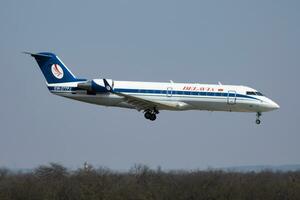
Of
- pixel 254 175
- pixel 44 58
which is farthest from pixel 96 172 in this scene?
pixel 254 175

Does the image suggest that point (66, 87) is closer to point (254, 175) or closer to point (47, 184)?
point (47, 184)

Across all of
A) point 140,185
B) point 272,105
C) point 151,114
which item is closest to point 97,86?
point 151,114

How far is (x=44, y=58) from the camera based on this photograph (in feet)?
241

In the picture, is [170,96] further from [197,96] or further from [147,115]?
[147,115]

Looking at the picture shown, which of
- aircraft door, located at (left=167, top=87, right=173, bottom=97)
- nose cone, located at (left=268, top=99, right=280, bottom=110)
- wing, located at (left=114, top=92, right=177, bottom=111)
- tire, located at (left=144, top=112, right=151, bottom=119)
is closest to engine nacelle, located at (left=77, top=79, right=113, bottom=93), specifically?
wing, located at (left=114, top=92, right=177, bottom=111)

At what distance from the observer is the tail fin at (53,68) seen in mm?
71500

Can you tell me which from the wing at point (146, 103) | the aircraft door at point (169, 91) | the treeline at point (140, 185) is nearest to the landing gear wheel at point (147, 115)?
the wing at point (146, 103)

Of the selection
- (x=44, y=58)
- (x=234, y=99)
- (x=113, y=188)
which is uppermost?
(x=44, y=58)

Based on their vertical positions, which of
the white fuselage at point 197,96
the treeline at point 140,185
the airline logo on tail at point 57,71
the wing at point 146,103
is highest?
the airline logo on tail at point 57,71

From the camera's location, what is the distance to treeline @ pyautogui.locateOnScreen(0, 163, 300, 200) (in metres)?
80.6

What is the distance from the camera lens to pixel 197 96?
66875 mm

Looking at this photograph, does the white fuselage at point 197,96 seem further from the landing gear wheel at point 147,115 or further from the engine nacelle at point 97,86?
the landing gear wheel at point 147,115

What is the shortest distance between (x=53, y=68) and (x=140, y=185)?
22677 millimetres

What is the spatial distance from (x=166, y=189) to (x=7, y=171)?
20103 millimetres
